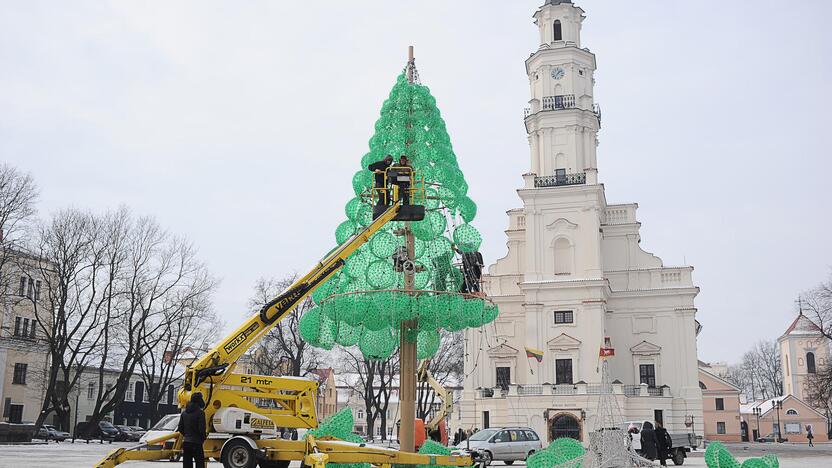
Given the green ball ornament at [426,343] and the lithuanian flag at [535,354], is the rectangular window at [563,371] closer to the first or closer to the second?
the lithuanian flag at [535,354]

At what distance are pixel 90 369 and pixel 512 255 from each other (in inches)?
1467

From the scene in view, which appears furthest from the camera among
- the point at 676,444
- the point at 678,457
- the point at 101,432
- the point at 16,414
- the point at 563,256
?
the point at 16,414

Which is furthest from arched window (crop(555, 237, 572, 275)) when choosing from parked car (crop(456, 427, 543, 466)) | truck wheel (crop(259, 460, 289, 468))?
truck wheel (crop(259, 460, 289, 468))

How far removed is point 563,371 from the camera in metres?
52.3

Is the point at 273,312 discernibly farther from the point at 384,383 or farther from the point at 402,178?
the point at 384,383

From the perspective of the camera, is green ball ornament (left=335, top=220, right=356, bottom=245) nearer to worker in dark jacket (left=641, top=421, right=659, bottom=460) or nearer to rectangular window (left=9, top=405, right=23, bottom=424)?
worker in dark jacket (left=641, top=421, right=659, bottom=460)

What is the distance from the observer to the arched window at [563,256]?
54.3 meters

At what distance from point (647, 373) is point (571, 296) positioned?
25.4 feet

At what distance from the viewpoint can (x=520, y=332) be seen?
5550 centimetres

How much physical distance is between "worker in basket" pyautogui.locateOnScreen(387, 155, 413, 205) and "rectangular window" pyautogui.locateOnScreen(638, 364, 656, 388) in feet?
140

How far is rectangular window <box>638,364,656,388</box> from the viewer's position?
2111 inches

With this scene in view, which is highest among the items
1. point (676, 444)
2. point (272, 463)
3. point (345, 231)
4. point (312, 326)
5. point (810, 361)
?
point (810, 361)

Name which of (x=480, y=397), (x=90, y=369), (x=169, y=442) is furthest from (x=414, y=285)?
(x=90, y=369)

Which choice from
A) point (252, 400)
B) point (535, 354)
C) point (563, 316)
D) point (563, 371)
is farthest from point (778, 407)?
point (252, 400)
